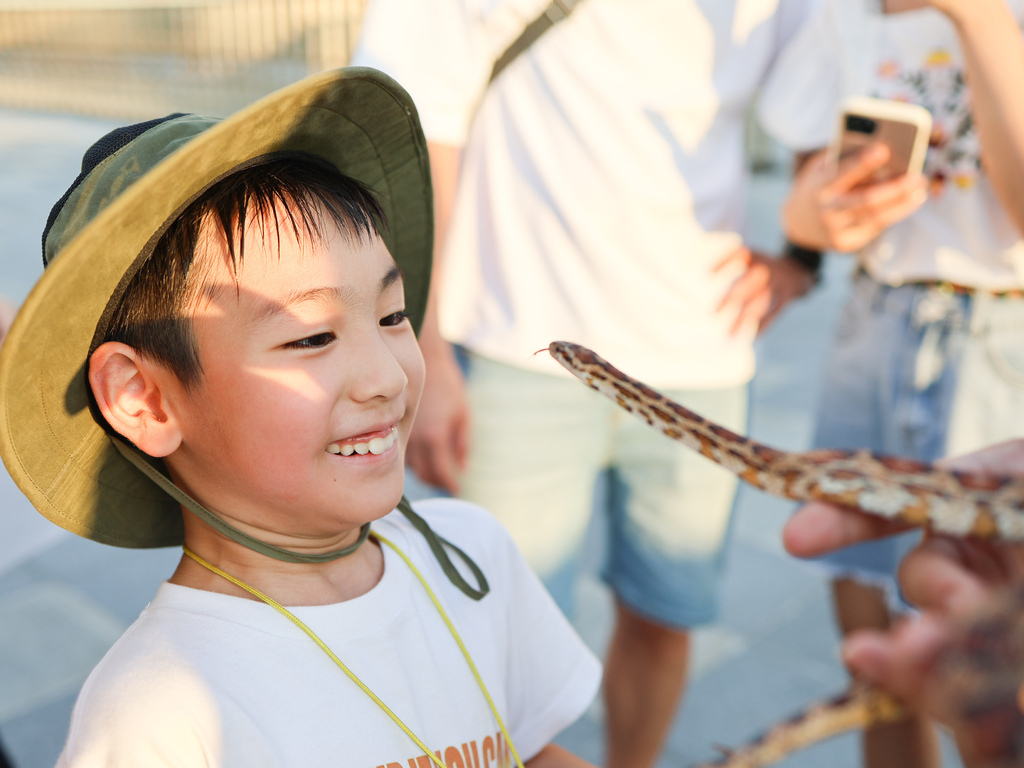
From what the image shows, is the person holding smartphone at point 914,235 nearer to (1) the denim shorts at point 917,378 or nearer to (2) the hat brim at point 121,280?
(1) the denim shorts at point 917,378

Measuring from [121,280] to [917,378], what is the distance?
6.41 ft

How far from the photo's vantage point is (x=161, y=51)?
704 inches

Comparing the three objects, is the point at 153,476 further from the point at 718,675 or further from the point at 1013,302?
the point at 718,675

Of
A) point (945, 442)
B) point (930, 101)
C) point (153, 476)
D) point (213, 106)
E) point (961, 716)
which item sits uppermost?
point (930, 101)

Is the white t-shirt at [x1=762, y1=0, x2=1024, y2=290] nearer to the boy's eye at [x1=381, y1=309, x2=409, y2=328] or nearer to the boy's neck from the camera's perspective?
the boy's eye at [x1=381, y1=309, x2=409, y2=328]

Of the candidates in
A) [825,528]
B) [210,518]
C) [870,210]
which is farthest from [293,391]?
[870,210]

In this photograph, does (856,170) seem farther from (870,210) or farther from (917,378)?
(917,378)

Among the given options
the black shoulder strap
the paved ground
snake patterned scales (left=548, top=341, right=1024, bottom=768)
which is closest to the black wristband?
the black shoulder strap

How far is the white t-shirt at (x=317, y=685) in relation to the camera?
1.10 meters

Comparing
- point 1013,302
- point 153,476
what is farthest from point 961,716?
point 1013,302

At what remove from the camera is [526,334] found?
88.0 inches

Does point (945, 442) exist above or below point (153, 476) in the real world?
below

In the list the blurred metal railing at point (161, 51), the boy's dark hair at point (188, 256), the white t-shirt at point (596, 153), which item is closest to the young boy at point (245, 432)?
the boy's dark hair at point (188, 256)

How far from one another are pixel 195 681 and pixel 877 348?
76.4 inches
